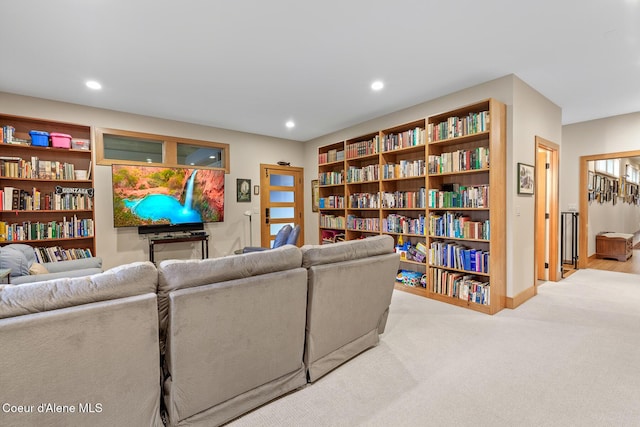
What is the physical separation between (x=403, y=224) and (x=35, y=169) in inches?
199

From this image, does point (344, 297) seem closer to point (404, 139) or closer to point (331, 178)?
point (404, 139)

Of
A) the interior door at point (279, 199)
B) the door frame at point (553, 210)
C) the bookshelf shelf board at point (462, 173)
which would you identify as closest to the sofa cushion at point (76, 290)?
the bookshelf shelf board at point (462, 173)

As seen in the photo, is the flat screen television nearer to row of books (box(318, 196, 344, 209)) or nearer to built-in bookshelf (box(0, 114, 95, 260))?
built-in bookshelf (box(0, 114, 95, 260))

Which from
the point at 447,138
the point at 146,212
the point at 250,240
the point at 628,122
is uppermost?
the point at 628,122

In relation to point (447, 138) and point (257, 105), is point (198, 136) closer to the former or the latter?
point (257, 105)

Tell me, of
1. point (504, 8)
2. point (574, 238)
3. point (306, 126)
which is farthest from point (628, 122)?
point (306, 126)

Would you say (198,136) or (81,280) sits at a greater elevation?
(198,136)

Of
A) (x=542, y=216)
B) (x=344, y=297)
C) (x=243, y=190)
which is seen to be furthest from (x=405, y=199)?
(x=243, y=190)

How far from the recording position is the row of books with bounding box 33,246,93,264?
3793mm

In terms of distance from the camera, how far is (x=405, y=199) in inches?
167

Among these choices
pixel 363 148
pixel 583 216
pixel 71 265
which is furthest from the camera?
pixel 583 216

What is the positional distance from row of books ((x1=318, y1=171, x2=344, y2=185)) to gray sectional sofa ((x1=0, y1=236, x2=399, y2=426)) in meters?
3.34

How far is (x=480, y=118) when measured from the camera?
3.31 meters

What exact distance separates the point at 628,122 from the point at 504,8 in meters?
4.25
